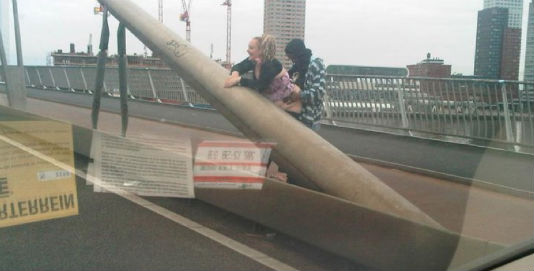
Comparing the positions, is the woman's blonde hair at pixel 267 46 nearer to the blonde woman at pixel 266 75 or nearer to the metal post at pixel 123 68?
the blonde woman at pixel 266 75

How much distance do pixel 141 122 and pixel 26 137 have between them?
4.74 metres

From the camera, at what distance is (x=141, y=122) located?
55.1ft

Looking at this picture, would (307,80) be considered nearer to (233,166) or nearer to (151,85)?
(233,166)

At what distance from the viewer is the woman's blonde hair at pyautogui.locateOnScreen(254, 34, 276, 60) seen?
7.66 meters

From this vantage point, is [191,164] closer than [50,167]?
Yes

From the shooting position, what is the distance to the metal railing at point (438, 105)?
38.8 feet

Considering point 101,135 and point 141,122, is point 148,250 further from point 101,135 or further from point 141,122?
point 141,122

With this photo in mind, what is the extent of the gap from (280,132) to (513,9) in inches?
122

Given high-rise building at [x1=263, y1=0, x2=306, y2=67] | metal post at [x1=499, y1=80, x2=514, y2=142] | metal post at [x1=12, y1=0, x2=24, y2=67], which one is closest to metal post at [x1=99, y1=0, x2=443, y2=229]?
high-rise building at [x1=263, y1=0, x2=306, y2=67]

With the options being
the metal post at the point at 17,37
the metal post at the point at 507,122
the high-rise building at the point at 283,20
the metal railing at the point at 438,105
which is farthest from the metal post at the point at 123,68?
the metal post at the point at 17,37

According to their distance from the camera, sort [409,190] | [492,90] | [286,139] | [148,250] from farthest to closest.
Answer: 1. [492,90]
2. [409,190]
3. [286,139]
4. [148,250]

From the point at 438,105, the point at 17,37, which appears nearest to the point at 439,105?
the point at 438,105

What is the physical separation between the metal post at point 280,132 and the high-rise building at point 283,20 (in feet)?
4.57

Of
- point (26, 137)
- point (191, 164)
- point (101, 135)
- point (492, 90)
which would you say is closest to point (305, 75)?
point (191, 164)
